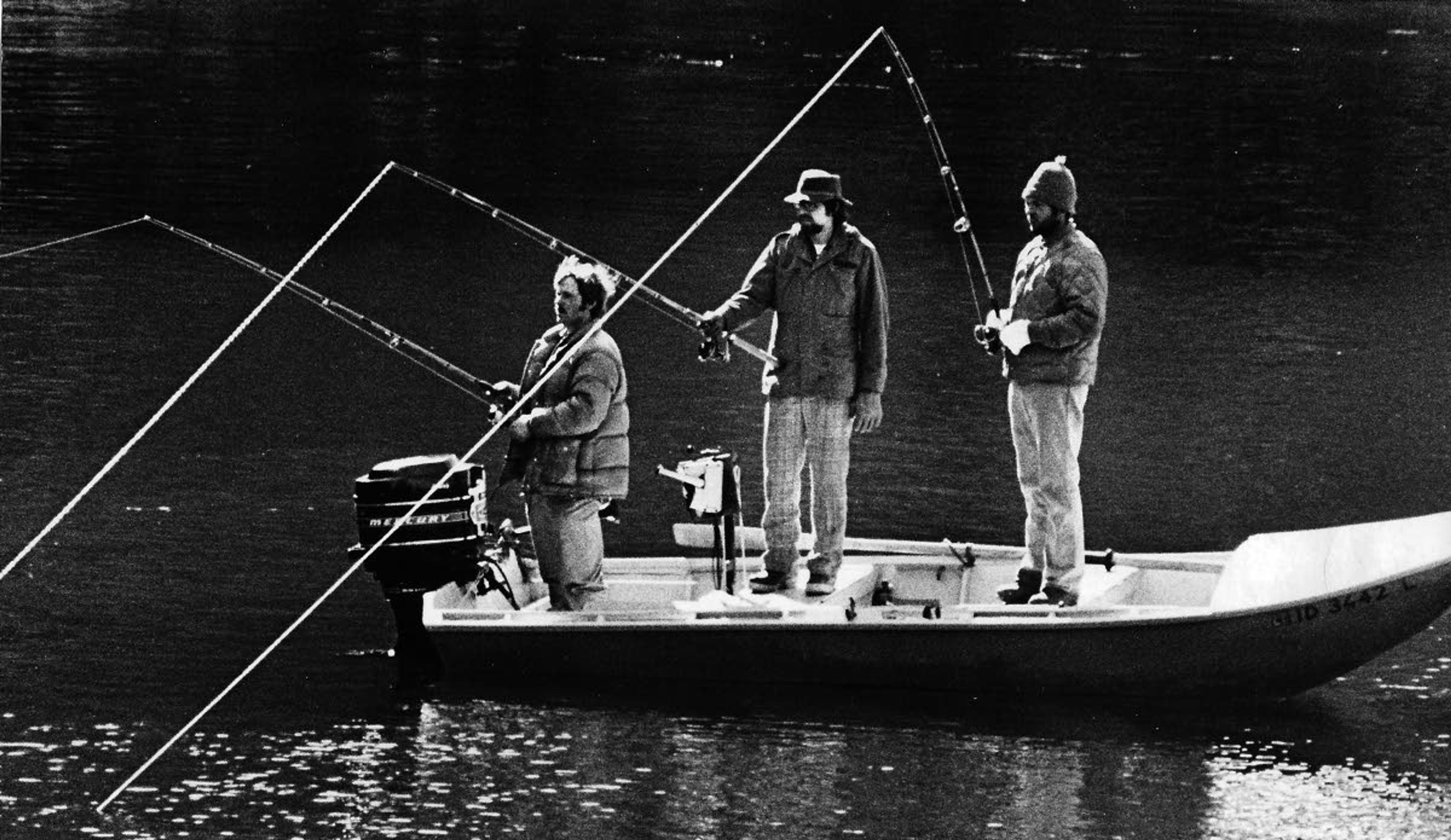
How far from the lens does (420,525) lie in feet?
40.2

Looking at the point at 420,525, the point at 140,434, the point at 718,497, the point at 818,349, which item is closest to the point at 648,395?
the point at 140,434

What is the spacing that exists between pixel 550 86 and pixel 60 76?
6868 millimetres

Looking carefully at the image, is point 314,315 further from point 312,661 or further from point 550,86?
point 550,86

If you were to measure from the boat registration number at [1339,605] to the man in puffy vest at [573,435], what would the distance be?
9.09 feet

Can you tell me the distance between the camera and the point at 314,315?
22.3 metres

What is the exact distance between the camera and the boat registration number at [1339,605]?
11922mm

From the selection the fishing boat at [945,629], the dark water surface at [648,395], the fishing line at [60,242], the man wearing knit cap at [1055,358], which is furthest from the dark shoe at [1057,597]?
the fishing line at [60,242]

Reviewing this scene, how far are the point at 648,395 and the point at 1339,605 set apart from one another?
7994 millimetres

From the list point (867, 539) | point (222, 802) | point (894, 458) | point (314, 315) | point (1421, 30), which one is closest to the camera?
point (222, 802)

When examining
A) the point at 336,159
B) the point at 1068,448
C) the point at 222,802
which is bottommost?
the point at 222,802

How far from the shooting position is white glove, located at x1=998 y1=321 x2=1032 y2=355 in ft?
40.0

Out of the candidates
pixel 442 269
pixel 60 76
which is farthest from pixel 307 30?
pixel 442 269

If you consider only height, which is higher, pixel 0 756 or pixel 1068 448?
pixel 1068 448

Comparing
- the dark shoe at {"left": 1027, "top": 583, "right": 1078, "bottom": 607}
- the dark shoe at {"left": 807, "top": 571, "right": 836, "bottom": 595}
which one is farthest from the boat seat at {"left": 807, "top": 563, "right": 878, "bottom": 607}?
the dark shoe at {"left": 1027, "top": 583, "right": 1078, "bottom": 607}
